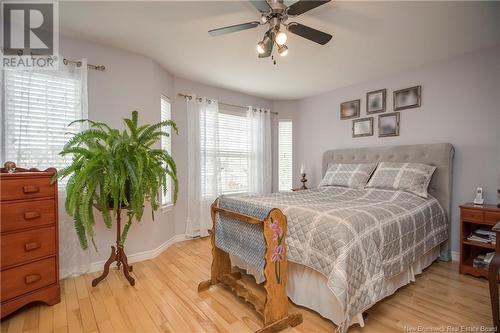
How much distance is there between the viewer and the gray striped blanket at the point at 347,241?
1.53m

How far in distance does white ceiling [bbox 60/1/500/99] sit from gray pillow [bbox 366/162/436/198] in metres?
1.29

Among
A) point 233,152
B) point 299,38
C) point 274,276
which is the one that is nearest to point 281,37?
point 299,38

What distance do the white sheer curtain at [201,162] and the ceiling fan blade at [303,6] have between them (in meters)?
2.25

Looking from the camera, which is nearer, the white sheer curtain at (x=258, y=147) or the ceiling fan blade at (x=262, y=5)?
the ceiling fan blade at (x=262, y=5)

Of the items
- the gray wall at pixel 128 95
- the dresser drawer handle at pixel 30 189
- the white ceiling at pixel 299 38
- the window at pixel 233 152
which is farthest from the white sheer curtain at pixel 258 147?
the dresser drawer handle at pixel 30 189

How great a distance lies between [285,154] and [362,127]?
5.00 feet

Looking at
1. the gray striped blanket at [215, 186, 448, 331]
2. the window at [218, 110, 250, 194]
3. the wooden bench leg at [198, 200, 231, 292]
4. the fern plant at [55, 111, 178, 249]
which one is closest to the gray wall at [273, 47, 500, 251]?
the gray striped blanket at [215, 186, 448, 331]

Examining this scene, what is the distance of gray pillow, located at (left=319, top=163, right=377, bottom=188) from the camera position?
10.4 feet

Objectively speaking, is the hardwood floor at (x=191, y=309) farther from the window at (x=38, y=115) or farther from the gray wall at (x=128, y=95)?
the window at (x=38, y=115)

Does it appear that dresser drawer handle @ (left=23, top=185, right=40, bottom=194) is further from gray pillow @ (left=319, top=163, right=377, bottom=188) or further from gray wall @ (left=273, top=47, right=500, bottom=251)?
gray wall @ (left=273, top=47, right=500, bottom=251)

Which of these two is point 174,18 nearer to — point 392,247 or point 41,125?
point 41,125

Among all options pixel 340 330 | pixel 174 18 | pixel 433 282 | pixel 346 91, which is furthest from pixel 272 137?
pixel 340 330

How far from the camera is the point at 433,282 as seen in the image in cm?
228

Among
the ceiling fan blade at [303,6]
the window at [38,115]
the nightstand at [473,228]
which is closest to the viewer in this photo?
the ceiling fan blade at [303,6]
